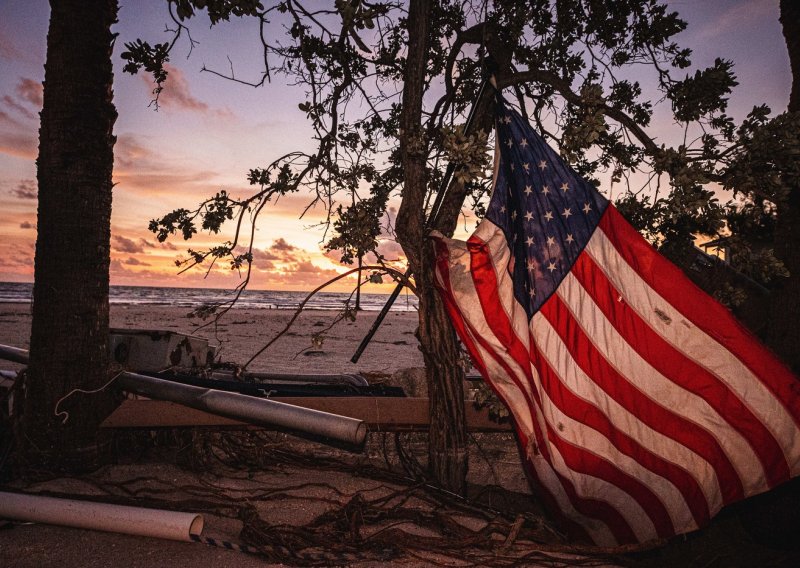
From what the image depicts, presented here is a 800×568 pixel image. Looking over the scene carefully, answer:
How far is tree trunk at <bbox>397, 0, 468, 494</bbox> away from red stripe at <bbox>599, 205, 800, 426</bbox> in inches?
59.0

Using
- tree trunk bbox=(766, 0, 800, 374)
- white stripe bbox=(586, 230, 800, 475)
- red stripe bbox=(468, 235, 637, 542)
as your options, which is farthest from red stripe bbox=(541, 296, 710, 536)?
tree trunk bbox=(766, 0, 800, 374)

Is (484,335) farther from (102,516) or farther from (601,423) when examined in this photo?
(102,516)

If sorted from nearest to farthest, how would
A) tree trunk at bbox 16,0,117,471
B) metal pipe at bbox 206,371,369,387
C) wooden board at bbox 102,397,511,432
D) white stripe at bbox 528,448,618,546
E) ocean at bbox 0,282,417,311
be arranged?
white stripe at bbox 528,448,618,546
tree trunk at bbox 16,0,117,471
wooden board at bbox 102,397,511,432
metal pipe at bbox 206,371,369,387
ocean at bbox 0,282,417,311

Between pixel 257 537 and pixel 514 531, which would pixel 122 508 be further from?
pixel 514 531

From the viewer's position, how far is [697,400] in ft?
10.7

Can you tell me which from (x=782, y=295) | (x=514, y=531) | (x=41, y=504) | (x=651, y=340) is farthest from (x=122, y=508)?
(x=782, y=295)

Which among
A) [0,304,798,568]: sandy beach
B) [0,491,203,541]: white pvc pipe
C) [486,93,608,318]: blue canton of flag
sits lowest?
[0,304,798,568]: sandy beach

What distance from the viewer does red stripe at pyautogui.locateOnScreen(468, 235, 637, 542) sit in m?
3.41

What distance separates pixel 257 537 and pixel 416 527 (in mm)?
1149

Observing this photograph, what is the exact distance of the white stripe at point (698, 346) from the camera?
311cm

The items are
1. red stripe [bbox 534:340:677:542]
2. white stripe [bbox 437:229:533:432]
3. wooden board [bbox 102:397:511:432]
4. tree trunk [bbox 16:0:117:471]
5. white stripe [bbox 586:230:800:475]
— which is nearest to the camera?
white stripe [bbox 586:230:800:475]

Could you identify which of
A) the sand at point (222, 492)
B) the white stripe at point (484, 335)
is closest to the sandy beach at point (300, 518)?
the sand at point (222, 492)

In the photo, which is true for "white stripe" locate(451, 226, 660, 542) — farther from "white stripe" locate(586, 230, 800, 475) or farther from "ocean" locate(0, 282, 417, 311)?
"ocean" locate(0, 282, 417, 311)

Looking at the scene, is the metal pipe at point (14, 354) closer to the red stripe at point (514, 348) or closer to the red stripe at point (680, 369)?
the red stripe at point (514, 348)
